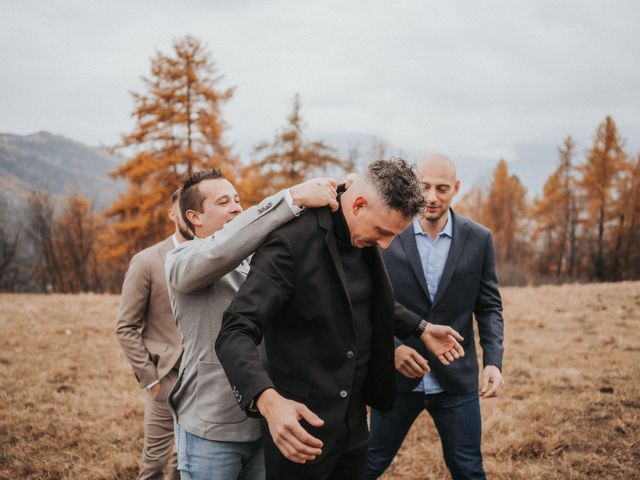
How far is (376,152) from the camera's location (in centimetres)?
3644

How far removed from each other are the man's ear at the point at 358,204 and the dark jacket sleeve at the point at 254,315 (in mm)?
360

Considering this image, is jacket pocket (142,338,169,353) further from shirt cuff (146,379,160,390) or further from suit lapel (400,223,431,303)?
suit lapel (400,223,431,303)

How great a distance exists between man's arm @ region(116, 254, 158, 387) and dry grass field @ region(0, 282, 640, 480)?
193 cm

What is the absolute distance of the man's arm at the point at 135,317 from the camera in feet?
11.8

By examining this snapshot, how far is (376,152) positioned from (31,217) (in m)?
29.6

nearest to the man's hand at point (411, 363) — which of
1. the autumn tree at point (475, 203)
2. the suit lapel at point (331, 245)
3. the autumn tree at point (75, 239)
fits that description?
the suit lapel at point (331, 245)

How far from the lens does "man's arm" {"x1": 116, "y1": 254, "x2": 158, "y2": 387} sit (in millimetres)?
3598

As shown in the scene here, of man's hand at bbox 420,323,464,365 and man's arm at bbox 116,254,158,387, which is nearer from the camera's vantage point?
man's hand at bbox 420,323,464,365

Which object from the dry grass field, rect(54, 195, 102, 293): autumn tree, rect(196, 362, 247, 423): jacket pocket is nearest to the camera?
rect(196, 362, 247, 423): jacket pocket

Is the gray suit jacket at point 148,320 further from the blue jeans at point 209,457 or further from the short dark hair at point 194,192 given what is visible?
the blue jeans at point 209,457

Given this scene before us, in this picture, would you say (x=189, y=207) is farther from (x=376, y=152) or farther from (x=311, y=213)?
(x=376, y=152)

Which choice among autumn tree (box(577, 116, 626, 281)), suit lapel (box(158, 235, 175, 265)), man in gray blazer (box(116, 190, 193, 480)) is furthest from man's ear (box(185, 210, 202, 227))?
autumn tree (box(577, 116, 626, 281))

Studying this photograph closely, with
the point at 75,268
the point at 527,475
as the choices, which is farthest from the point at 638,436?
the point at 75,268

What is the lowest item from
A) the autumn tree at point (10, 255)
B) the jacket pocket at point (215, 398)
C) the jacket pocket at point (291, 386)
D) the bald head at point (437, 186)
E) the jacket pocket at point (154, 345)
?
the autumn tree at point (10, 255)
